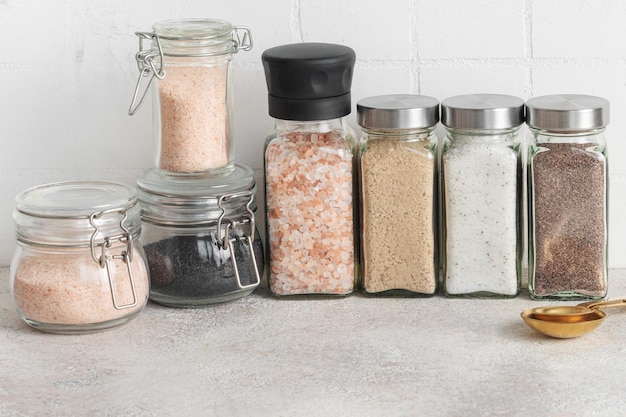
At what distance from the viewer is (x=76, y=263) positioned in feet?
4.19

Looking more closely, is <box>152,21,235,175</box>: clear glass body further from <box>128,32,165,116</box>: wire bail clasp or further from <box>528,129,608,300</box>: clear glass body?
<box>528,129,608,300</box>: clear glass body

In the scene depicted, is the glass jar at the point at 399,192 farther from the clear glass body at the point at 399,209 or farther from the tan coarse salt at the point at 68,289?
the tan coarse salt at the point at 68,289

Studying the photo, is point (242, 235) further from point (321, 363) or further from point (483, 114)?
point (483, 114)

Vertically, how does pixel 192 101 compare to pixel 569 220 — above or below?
above

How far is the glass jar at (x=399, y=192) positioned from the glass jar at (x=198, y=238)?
17cm

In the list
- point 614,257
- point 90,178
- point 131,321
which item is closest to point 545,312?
point 614,257

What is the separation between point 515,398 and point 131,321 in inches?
21.4

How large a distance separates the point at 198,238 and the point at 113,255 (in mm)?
127

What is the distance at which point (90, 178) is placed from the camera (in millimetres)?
1572

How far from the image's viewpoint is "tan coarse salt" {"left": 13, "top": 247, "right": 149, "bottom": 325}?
1.27m

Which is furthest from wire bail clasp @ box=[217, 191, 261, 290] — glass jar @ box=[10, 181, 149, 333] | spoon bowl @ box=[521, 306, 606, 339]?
spoon bowl @ box=[521, 306, 606, 339]


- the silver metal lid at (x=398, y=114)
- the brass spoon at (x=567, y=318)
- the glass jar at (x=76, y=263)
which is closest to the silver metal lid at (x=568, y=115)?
the silver metal lid at (x=398, y=114)

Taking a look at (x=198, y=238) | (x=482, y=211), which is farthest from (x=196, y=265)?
(x=482, y=211)

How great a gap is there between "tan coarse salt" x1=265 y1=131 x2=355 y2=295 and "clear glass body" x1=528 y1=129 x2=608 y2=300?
0.84 ft
